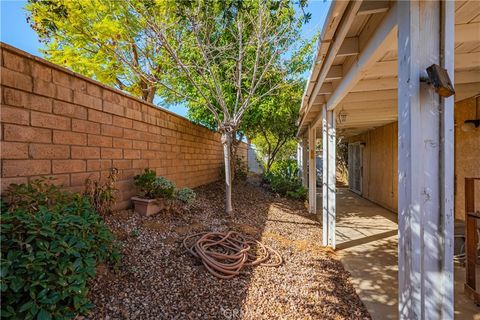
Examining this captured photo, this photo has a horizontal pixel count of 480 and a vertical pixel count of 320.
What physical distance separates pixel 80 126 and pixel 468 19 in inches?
152

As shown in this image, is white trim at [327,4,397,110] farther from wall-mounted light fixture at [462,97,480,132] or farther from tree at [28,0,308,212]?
wall-mounted light fixture at [462,97,480,132]

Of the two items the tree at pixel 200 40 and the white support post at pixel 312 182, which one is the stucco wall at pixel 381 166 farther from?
the tree at pixel 200 40

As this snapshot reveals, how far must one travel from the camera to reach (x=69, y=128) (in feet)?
9.53

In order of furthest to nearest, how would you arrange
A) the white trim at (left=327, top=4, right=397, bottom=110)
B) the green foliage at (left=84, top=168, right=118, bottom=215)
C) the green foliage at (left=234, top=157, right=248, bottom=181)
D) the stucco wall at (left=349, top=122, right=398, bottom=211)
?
the green foliage at (left=234, top=157, right=248, bottom=181), the stucco wall at (left=349, top=122, right=398, bottom=211), the green foliage at (left=84, top=168, right=118, bottom=215), the white trim at (left=327, top=4, right=397, bottom=110)

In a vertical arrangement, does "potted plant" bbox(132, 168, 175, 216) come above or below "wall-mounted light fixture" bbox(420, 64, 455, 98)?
below

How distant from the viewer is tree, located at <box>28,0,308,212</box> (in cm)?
470

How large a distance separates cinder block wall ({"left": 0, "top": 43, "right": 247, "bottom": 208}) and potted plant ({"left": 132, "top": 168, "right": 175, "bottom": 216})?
0.53 feet

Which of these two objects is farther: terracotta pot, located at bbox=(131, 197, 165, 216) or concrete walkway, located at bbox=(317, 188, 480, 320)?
terracotta pot, located at bbox=(131, 197, 165, 216)

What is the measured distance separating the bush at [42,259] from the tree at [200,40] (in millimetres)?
3121

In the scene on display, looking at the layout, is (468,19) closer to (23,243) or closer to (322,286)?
(322,286)

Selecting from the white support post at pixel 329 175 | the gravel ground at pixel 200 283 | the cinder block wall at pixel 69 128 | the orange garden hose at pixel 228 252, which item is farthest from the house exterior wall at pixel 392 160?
the cinder block wall at pixel 69 128

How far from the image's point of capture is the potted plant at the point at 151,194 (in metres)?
3.90

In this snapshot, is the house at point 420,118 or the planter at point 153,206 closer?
the house at point 420,118

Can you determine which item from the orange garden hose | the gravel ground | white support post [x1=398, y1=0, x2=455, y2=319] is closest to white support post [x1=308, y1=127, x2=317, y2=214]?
the gravel ground
